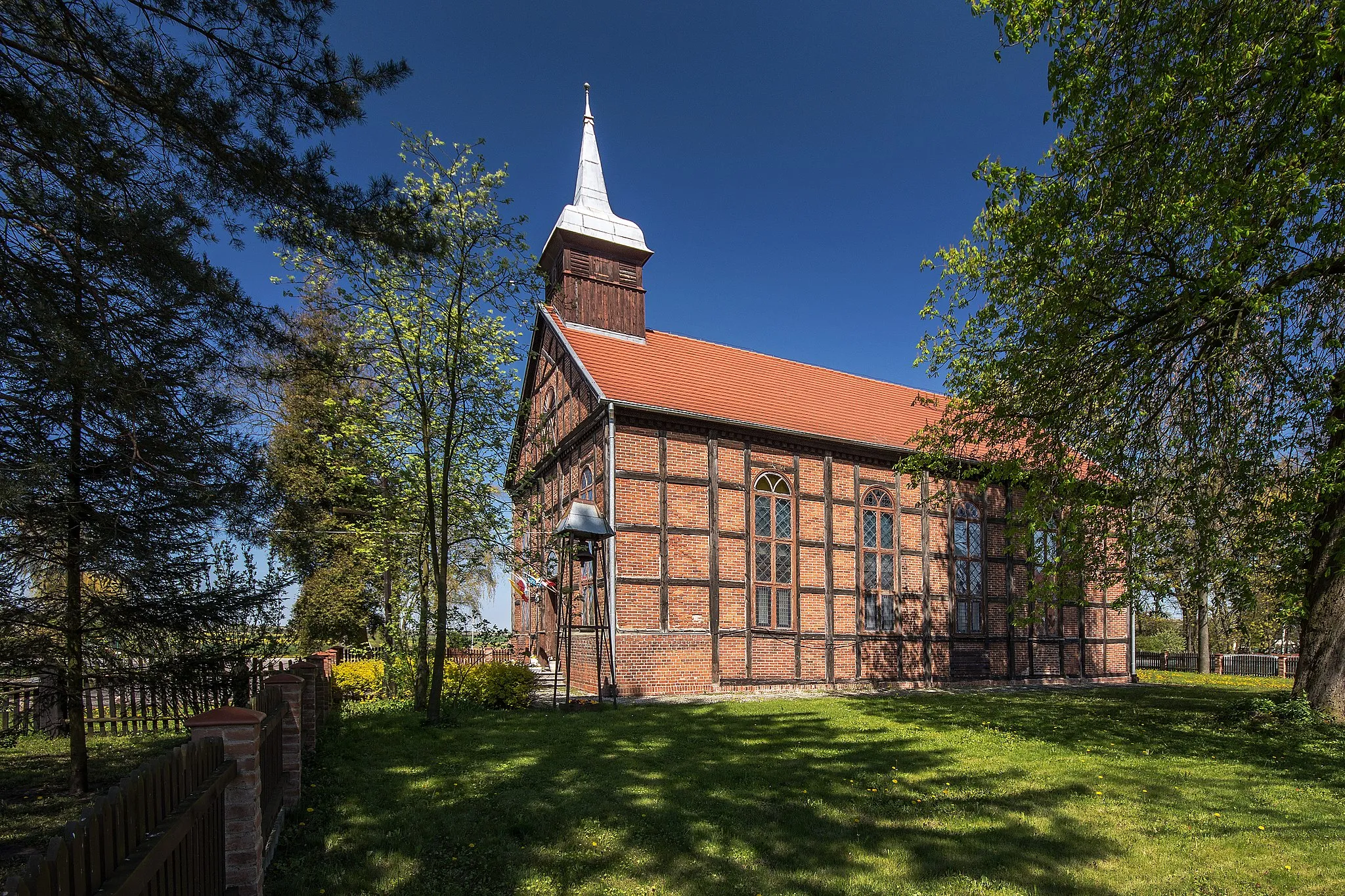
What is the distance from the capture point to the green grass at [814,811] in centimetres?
448

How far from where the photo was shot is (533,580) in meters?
12.2

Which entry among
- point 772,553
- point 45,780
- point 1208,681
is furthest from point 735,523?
point 1208,681

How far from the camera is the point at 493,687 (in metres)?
12.0

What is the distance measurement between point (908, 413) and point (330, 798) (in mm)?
17400

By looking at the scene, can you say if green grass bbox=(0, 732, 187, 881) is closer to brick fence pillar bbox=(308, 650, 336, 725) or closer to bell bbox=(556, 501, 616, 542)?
brick fence pillar bbox=(308, 650, 336, 725)

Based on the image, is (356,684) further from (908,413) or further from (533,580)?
(908,413)

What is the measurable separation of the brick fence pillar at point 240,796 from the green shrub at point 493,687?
838 cm

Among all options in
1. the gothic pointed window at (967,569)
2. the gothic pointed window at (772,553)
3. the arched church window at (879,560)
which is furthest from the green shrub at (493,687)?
the gothic pointed window at (967,569)

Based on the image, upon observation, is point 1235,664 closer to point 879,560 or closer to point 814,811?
point 879,560

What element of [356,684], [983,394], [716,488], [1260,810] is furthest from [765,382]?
[1260,810]

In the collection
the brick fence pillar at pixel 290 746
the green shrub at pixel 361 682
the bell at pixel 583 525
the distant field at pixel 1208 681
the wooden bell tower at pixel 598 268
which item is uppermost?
the wooden bell tower at pixel 598 268

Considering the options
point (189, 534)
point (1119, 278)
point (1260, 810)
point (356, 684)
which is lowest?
point (356, 684)

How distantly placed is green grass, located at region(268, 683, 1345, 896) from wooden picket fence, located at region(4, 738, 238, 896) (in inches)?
48.3

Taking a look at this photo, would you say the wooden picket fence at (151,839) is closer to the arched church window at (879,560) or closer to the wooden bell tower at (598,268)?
the arched church window at (879,560)
